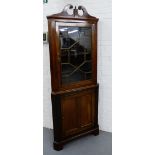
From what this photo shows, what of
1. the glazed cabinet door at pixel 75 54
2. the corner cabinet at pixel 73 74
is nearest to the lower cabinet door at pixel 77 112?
the corner cabinet at pixel 73 74

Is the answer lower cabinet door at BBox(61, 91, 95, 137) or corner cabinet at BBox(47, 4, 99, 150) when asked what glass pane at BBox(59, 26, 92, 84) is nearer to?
corner cabinet at BBox(47, 4, 99, 150)

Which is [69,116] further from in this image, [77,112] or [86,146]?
[86,146]

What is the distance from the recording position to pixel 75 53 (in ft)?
9.18

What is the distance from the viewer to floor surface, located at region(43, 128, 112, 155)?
2.62m

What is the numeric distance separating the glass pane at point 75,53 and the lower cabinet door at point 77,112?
221 mm

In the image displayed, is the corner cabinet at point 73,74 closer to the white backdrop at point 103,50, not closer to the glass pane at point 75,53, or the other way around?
the glass pane at point 75,53

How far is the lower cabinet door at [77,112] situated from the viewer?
2.71 meters

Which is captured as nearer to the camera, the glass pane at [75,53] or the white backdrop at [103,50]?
the glass pane at [75,53]
